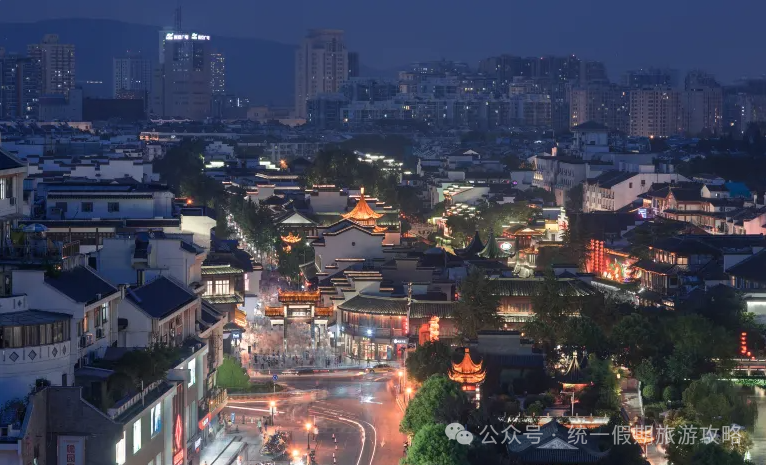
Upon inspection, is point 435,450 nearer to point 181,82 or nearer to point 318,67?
point 181,82

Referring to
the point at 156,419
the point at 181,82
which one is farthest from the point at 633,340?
the point at 181,82

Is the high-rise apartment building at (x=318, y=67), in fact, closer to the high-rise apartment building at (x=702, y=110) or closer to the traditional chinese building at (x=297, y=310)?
the high-rise apartment building at (x=702, y=110)

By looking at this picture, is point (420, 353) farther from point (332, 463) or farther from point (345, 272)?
point (345, 272)

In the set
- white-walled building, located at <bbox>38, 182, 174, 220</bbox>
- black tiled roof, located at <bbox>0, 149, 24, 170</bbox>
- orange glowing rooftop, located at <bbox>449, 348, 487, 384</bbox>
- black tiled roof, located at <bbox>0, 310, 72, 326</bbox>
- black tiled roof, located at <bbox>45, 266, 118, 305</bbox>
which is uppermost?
black tiled roof, located at <bbox>0, 149, 24, 170</bbox>

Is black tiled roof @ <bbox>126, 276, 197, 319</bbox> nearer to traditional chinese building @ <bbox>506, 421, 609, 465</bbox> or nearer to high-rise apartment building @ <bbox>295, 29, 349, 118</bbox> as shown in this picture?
traditional chinese building @ <bbox>506, 421, 609, 465</bbox>

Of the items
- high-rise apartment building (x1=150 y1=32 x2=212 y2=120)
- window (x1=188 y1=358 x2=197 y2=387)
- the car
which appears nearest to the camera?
window (x1=188 y1=358 x2=197 y2=387)

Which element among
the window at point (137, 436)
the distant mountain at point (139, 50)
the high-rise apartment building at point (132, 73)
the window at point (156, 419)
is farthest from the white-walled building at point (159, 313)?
the distant mountain at point (139, 50)

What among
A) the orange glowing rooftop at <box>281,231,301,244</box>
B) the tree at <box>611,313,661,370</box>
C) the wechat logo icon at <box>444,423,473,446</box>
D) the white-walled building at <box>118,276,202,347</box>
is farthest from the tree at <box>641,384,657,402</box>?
the orange glowing rooftop at <box>281,231,301,244</box>
